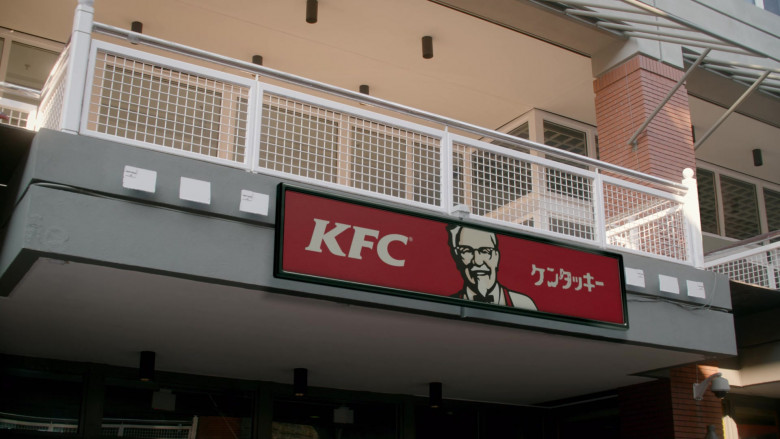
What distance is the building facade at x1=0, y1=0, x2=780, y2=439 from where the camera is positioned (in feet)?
22.0

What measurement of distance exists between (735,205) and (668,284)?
8.96 meters

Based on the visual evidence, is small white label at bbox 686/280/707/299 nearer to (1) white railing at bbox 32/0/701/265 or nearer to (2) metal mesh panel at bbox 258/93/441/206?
(1) white railing at bbox 32/0/701/265

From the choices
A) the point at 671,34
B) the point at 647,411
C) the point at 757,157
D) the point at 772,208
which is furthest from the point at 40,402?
the point at 772,208

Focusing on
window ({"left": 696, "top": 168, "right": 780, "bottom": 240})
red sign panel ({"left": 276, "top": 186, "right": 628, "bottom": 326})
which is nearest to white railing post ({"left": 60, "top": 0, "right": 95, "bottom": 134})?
red sign panel ({"left": 276, "top": 186, "right": 628, "bottom": 326})

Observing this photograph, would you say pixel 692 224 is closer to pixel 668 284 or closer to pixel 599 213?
pixel 668 284

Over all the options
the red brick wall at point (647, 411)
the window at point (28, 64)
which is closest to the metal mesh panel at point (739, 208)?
the red brick wall at point (647, 411)

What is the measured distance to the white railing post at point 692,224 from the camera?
31.9 ft

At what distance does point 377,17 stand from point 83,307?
6531mm

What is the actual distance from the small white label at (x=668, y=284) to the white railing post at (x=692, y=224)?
0.63 metres

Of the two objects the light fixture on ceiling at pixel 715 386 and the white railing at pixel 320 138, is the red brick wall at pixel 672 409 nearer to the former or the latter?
the light fixture on ceiling at pixel 715 386

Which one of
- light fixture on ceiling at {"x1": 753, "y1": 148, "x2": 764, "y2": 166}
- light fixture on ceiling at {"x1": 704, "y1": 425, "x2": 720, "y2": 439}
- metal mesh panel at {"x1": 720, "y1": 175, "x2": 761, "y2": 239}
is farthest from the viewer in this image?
metal mesh panel at {"x1": 720, "y1": 175, "x2": 761, "y2": 239}

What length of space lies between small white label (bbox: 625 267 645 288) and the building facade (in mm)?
28

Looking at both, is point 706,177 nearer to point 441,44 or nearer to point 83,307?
point 441,44

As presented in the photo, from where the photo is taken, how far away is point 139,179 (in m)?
6.46
